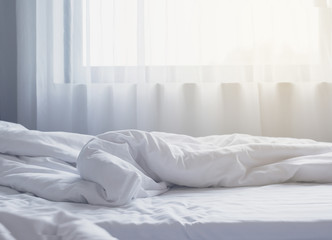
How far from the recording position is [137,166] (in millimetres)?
1261

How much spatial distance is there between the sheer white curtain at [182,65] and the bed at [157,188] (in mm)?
784

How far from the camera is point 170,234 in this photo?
3.00 ft

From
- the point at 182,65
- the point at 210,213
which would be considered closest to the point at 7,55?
the point at 182,65

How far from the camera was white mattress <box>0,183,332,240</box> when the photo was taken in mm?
919

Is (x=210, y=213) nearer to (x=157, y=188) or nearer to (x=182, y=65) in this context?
(x=157, y=188)

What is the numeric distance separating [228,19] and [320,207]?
4.79 feet

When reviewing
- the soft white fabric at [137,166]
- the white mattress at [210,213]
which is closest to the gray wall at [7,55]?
the soft white fabric at [137,166]

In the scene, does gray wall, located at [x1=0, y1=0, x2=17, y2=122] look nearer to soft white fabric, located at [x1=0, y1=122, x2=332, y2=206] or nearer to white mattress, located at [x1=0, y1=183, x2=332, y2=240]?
soft white fabric, located at [x1=0, y1=122, x2=332, y2=206]

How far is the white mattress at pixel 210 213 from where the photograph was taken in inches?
36.2

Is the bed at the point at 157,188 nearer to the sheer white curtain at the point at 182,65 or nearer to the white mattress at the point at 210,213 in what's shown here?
the white mattress at the point at 210,213

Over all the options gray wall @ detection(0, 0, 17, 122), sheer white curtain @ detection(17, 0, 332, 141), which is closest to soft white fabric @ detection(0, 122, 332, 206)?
sheer white curtain @ detection(17, 0, 332, 141)

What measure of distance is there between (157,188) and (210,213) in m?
0.28

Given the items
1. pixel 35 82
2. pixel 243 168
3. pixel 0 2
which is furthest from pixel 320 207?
pixel 0 2

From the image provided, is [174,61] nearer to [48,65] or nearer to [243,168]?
[48,65]
